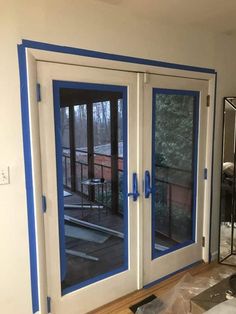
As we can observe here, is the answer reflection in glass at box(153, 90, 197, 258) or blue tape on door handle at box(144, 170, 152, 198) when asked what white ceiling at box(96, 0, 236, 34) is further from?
blue tape on door handle at box(144, 170, 152, 198)

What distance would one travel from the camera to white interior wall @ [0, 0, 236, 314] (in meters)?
1.68

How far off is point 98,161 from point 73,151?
252 millimetres

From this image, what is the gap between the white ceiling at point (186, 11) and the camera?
6.33 ft

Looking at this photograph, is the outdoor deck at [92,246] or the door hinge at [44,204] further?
the outdoor deck at [92,246]

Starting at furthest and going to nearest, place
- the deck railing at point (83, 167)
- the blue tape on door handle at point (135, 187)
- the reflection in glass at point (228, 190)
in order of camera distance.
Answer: the reflection in glass at point (228, 190) → the blue tape on door handle at point (135, 187) → the deck railing at point (83, 167)

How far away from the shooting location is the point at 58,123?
1.92 meters

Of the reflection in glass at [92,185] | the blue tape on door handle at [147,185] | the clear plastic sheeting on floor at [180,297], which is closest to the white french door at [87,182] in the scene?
the reflection in glass at [92,185]

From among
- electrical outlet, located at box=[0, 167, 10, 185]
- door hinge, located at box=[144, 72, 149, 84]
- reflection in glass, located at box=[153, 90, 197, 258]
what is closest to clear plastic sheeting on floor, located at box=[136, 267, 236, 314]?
reflection in glass, located at box=[153, 90, 197, 258]

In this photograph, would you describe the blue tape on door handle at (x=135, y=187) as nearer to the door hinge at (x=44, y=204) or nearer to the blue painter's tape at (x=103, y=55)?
the door hinge at (x=44, y=204)

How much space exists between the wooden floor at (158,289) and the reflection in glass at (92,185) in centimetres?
26

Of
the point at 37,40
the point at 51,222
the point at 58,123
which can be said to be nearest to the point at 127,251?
the point at 51,222

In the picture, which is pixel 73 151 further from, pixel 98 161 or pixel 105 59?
pixel 105 59

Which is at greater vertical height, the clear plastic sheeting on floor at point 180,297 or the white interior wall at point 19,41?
the white interior wall at point 19,41

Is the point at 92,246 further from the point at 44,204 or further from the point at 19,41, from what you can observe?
the point at 19,41
